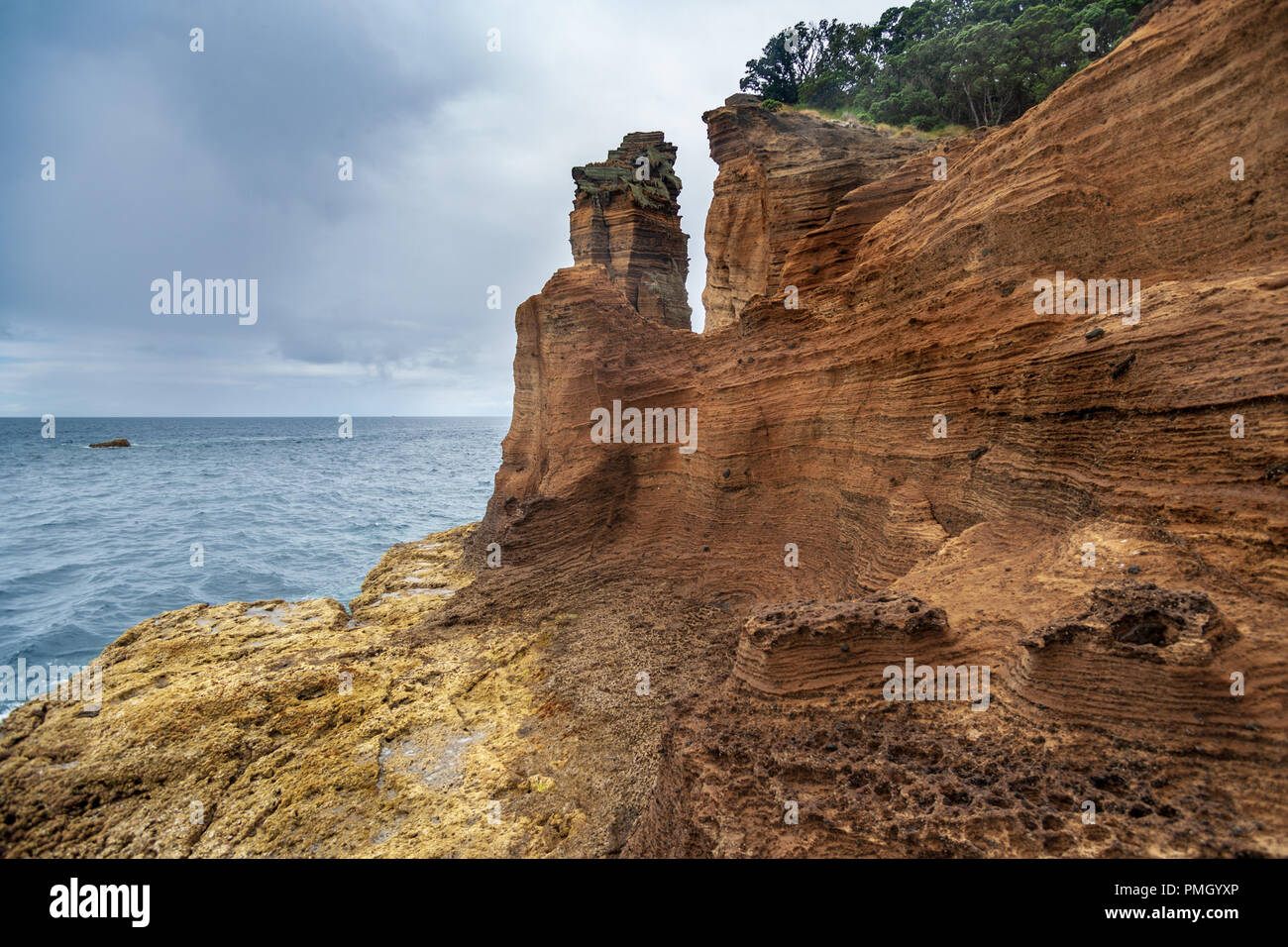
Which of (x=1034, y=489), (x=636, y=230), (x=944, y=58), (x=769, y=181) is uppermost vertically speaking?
(x=944, y=58)

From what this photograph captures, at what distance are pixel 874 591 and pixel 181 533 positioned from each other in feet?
107

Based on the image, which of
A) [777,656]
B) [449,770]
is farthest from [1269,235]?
[449,770]

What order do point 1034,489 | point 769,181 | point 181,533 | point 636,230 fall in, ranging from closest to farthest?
point 1034,489 → point 769,181 → point 636,230 → point 181,533

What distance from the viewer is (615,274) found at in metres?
→ 27.1

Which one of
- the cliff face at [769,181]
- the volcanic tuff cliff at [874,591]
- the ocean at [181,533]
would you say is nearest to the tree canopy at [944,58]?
the cliff face at [769,181]

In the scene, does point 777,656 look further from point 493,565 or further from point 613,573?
point 493,565

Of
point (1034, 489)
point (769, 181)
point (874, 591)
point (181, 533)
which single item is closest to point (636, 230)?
point (769, 181)

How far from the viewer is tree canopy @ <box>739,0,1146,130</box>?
18906mm

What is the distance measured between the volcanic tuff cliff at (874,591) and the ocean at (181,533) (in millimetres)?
4756

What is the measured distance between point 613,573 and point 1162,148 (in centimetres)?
1259

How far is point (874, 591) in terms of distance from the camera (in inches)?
338

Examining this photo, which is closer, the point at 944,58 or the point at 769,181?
the point at 769,181

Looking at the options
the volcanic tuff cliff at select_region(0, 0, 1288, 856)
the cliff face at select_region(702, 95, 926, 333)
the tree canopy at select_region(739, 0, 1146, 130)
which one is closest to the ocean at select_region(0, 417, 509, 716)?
the volcanic tuff cliff at select_region(0, 0, 1288, 856)

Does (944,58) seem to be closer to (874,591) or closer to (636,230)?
(636,230)
